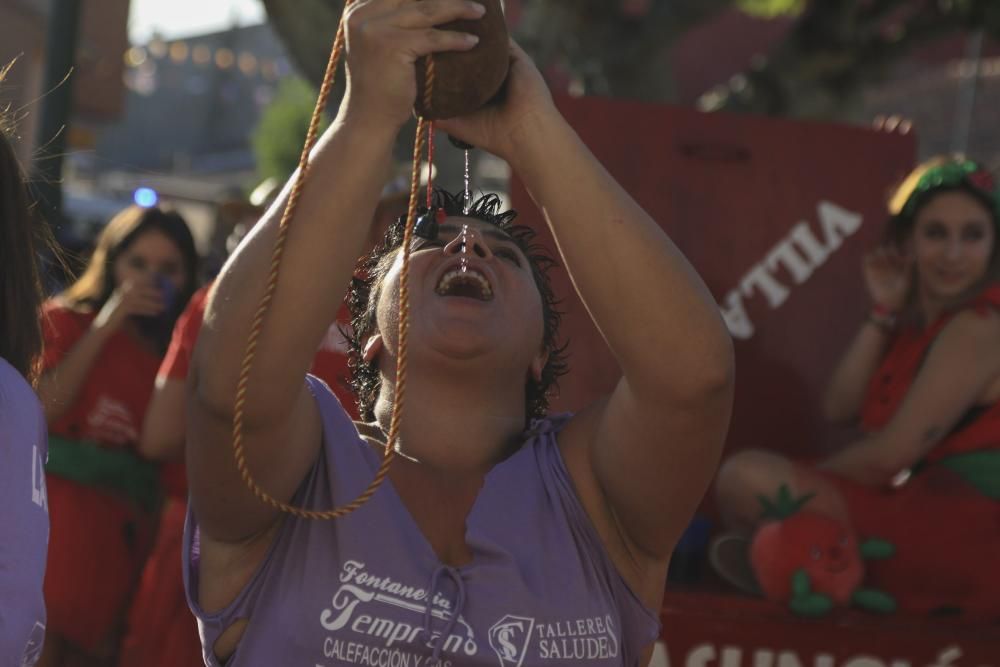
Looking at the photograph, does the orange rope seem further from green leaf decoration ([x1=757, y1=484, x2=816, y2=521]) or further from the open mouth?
green leaf decoration ([x1=757, y1=484, x2=816, y2=521])

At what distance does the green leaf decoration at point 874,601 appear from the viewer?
3.19 meters

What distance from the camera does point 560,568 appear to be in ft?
6.13

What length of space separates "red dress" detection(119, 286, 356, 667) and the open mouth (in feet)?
4.20

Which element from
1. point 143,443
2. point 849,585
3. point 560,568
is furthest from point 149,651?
point 560,568

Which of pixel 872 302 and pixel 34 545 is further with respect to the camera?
pixel 872 302

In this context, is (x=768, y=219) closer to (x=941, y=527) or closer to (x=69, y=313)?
(x=941, y=527)

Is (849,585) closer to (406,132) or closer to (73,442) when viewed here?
(73,442)

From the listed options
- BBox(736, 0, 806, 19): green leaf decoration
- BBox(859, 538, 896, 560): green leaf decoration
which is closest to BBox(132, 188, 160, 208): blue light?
BBox(859, 538, 896, 560): green leaf decoration

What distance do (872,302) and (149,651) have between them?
2.17m

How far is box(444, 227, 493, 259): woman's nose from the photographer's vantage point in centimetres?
201

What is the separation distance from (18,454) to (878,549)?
86.5 inches

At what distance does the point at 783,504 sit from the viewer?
327 cm

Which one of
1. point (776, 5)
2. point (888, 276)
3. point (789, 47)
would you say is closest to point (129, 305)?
point (888, 276)

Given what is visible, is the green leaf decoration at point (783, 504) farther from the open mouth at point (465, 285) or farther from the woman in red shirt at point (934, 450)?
the open mouth at point (465, 285)
